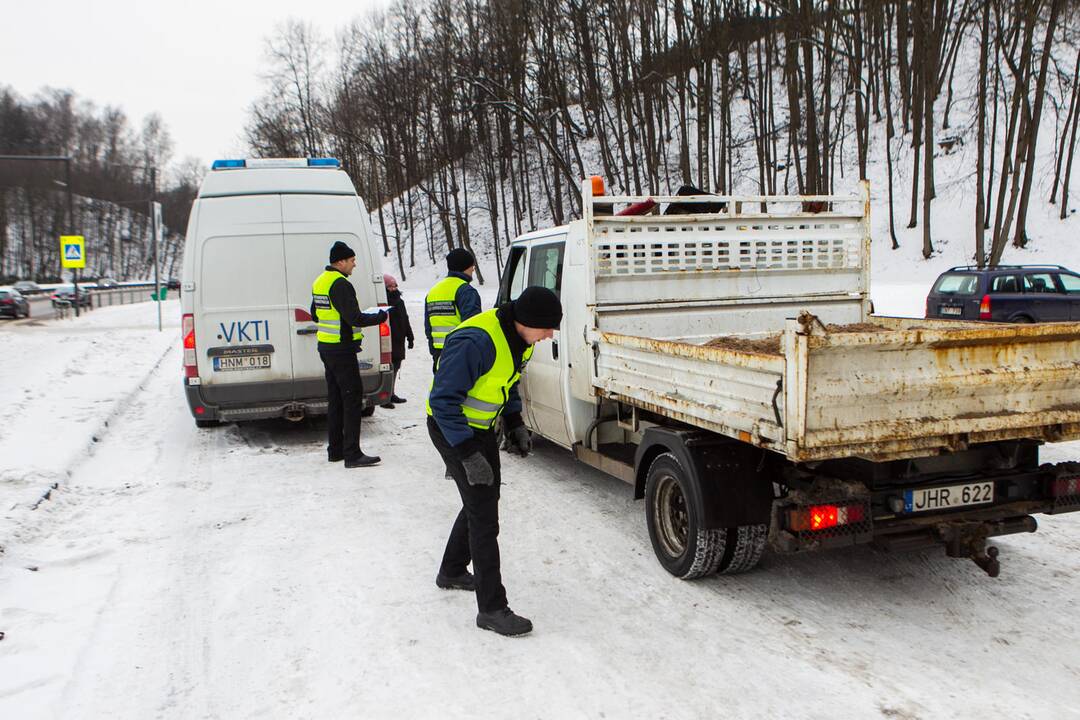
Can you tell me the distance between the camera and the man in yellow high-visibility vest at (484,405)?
13.0ft

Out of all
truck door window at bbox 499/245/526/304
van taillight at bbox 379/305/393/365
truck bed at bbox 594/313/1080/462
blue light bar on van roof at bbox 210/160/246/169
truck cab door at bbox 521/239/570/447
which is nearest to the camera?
truck bed at bbox 594/313/1080/462

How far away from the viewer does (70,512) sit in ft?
20.3

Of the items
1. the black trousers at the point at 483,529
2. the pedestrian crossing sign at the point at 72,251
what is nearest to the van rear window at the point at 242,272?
the black trousers at the point at 483,529

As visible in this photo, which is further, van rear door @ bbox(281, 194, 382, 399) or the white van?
van rear door @ bbox(281, 194, 382, 399)

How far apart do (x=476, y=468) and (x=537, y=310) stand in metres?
0.81

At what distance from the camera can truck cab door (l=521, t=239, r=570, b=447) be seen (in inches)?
258

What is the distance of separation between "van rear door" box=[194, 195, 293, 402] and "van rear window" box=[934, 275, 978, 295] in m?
12.6

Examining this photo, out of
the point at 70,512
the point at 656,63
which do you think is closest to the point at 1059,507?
the point at 70,512

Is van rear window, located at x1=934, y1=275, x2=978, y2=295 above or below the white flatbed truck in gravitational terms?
above

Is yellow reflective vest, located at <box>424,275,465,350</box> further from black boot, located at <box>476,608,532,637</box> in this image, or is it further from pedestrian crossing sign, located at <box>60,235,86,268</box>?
pedestrian crossing sign, located at <box>60,235,86,268</box>

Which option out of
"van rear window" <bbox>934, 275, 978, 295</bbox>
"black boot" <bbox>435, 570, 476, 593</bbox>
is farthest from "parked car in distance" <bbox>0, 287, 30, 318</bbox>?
"black boot" <bbox>435, 570, 476, 593</bbox>

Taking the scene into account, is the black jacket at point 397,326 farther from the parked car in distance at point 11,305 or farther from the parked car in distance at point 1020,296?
the parked car in distance at point 11,305

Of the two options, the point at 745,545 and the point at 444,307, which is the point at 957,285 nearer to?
the point at 444,307

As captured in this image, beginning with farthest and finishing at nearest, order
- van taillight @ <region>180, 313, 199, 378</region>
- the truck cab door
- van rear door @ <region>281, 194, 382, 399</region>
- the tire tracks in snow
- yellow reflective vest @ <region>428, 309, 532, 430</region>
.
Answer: van rear door @ <region>281, 194, 382, 399</region>
van taillight @ <region>180, 313, 199, 378</region>
the truck cab door
the tire tracks in snow
yellow reflective vest @ <region>428, 309, 532, 430</region>
